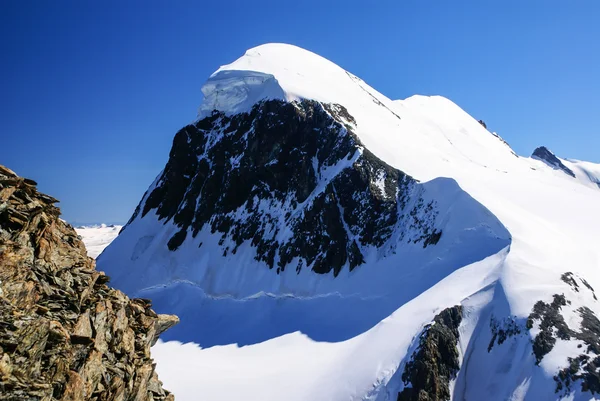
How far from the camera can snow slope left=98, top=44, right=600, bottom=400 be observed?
103 ft

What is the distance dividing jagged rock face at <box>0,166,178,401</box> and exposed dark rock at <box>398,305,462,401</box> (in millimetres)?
19612

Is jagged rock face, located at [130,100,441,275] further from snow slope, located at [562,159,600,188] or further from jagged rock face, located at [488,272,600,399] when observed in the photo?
snow slope, located at [562,159,600,188]

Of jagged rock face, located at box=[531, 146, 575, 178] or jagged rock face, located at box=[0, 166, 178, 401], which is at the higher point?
jagged rock face, located at box=[531, 146, 575, 178]

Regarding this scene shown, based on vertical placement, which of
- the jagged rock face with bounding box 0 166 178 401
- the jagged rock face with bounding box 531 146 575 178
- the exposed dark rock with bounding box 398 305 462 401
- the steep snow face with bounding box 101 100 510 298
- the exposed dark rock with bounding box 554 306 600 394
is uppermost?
the jagged rock face with bounding box 531 146 575 178

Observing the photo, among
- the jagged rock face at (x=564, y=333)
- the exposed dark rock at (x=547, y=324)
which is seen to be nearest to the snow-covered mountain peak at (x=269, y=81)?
the jagged rock face at (x=564, y=333)

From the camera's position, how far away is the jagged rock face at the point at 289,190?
48000mm

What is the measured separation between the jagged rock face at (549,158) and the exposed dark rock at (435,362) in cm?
8890

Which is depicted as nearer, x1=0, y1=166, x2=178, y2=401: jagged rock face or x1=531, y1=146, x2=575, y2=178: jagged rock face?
x1=0, y1=166, x2=178, y2=401: jagged rock face

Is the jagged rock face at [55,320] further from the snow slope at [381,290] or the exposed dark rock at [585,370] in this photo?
the exposed dark rock at [585,370]

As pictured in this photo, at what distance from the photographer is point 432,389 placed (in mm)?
29203

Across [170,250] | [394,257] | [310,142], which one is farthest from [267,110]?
[394,257]

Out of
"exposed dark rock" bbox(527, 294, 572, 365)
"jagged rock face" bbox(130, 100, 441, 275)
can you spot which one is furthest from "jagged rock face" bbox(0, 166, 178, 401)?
"jagged rock face" bbox(130, 100, 441, 275)

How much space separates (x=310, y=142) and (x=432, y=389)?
36.4 m

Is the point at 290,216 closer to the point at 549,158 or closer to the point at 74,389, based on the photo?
the point at 74,389
